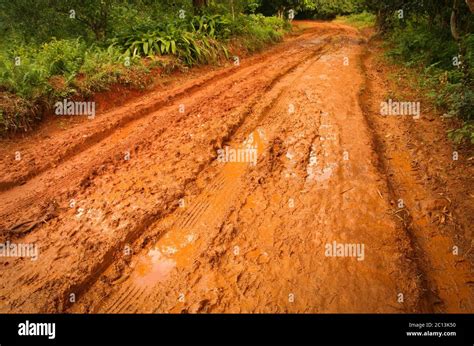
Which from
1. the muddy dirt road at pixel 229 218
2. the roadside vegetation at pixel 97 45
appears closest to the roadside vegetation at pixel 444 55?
the muddy dirt road at pixel 229 218

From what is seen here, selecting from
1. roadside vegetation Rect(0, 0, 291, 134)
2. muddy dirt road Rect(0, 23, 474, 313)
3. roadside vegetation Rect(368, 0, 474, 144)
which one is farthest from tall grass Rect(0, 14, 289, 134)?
roadside vegetation Rect(368, 0, 474, 144)

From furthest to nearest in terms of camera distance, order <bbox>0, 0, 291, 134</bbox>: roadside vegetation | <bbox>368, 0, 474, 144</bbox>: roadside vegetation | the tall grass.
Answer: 1. <bbox>0, 0, 291, 134</bbox>: roadside vegetation
2. the tall grass
3. <bbox>368, 0, 474, 144</bbox>: roadside vegetation

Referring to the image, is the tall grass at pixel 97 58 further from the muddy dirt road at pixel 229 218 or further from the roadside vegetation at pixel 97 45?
the muddy dirt road at pixel 229 218

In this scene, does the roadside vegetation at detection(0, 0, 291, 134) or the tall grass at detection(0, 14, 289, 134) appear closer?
the tall grass at detection(0, 14, 289, 134)

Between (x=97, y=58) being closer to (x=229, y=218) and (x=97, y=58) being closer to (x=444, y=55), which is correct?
(x=229, y=218)

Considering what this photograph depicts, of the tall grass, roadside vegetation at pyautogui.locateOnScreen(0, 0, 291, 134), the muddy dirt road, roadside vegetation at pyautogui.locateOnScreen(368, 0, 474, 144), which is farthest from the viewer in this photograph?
roadside vegetation at pyautogui.locateOnScreen(0, 0, 291, 134)

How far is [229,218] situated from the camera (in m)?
3.55

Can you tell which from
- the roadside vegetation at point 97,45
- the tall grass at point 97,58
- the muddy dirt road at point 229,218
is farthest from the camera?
the roadside vegetation at point 97,45

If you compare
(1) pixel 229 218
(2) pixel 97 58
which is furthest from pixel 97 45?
(1) pixel 229 218

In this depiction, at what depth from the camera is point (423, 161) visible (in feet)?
14.5

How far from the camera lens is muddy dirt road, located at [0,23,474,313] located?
8.94 ft

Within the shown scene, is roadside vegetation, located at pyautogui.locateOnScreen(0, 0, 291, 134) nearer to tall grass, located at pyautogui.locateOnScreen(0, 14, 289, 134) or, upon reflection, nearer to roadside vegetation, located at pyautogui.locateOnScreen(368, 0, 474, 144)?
tall grass, located at pyautogui.locateOnScreen(0, 14, 289, 134)

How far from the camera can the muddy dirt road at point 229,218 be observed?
2.72m

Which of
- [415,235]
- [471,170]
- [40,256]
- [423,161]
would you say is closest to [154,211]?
[40,256]
